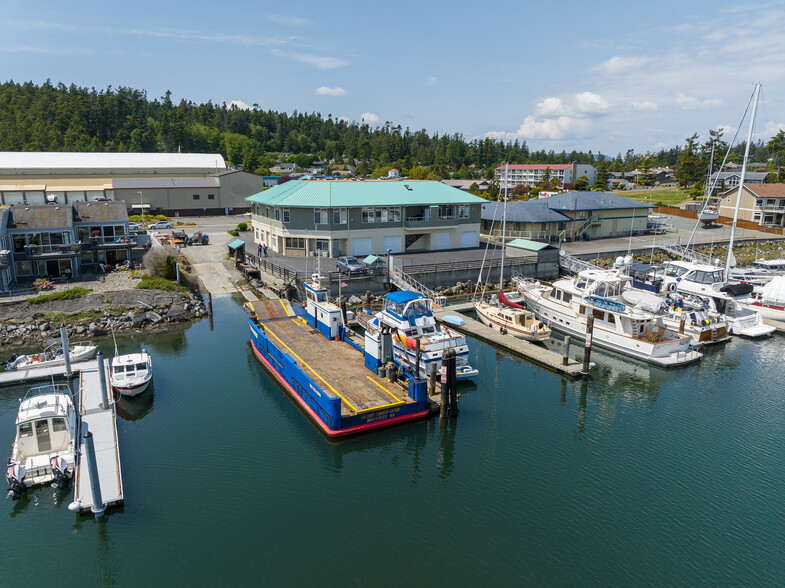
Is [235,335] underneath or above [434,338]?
underneath

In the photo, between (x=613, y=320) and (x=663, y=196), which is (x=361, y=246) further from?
(x=663, y=196)

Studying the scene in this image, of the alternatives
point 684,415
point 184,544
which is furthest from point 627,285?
point 184,544

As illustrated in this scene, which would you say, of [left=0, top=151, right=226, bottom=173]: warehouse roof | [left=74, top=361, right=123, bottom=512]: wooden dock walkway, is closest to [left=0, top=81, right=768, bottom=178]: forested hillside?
[left=0, top=151, right=226, bottom=173]: warehouse roof

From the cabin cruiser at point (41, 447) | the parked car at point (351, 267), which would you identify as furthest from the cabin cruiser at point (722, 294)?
the cabin cruiser at point (41, 447)

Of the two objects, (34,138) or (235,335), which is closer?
(235,335)

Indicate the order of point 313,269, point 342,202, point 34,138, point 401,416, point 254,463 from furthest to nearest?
1. point 34,138
2. point 342,202
3. point 313,269
4. point 401,416
5. point 254,463

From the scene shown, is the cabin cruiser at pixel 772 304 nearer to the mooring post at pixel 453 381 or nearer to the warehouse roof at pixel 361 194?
the warehouse roof at pixel 361 194

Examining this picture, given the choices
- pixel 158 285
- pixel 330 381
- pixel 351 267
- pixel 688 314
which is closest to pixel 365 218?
pixel 351 267

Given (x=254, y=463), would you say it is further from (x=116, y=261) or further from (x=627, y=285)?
(x=116, y=261)
